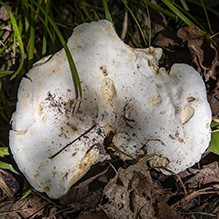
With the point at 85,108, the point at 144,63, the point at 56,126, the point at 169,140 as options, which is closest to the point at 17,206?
the point at 56,126

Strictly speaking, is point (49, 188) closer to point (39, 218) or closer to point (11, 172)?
point (39, 218)

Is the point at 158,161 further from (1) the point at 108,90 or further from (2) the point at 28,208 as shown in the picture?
(2) the point at 28,208

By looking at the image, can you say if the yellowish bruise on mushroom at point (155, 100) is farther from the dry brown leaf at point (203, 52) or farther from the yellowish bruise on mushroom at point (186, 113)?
the dry brown leaf at point (203, 52)

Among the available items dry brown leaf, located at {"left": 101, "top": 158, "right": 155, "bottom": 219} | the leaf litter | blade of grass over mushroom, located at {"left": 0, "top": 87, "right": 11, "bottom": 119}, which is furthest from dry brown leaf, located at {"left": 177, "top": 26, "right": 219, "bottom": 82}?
blade of grass over mushroom, located at {"left": 0, "top": 87, "right": 11, "bottom": 119}

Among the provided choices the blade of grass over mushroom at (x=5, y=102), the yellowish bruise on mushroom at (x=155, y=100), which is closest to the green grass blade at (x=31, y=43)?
the blade of grass over mushroom at (x=5, y=102)

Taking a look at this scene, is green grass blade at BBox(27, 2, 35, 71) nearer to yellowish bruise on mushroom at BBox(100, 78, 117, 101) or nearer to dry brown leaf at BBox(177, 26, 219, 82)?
yellowish bruise on mushroom at BBox(100, 78, 117, 101)

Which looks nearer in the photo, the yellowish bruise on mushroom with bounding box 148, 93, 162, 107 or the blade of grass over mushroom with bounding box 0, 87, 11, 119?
the yellowish bruise on mushroom with bounding box 148, 93, 162, 107

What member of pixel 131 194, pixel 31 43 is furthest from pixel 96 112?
pixel 31 43
